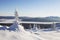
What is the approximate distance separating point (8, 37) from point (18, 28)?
48.5 ft

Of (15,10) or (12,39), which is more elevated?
(15,10)

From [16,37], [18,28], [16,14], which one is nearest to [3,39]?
[16,37]

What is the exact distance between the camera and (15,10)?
29.4 m

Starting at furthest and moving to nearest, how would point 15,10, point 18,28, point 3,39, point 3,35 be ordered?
point 15,10, point 18,28, point 3,35, point 3,39

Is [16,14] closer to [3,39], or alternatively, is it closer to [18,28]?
[18,28]

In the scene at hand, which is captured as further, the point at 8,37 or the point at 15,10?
the point at 15,10

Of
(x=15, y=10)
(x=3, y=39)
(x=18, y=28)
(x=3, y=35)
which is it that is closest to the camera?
(x=3, y=39)

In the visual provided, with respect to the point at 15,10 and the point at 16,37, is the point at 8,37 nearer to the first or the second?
the point at 16,37

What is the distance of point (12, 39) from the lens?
11.5 m

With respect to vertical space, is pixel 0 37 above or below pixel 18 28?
above

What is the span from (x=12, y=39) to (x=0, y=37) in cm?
96

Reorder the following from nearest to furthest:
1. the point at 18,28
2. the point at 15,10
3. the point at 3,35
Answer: the point at 3,35 → the point at 18,28 → the point at 15,10

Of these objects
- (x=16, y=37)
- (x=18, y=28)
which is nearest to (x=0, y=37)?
(x=16, y=37)

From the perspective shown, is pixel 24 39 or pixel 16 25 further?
pixel 16 25
